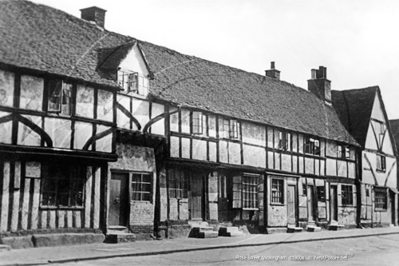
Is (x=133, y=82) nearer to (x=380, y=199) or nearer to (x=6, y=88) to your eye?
(x=6, y=88)

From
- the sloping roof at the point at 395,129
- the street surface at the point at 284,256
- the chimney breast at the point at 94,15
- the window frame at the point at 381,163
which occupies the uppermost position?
the chimney breast at the point at 94,15

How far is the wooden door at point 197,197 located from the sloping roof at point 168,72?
3.12 meters

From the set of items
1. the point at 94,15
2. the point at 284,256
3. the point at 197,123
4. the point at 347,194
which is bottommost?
the point at 284,256

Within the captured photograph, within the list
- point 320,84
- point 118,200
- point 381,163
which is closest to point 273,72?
point 320,84

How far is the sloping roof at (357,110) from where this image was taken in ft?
114

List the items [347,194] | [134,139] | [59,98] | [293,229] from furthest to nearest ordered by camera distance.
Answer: [347,194] → [293,229] → [134,139] → [59,98]

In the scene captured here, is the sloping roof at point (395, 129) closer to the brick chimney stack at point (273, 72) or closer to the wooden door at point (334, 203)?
the wooden door at point (334, 203)

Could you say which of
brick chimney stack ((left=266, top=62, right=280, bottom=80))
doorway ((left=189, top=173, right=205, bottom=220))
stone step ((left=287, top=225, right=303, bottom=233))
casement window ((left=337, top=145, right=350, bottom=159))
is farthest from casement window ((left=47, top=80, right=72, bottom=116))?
casement window ((left=337, top=145, right=350, bottom=159))

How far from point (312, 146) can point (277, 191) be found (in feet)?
14.6

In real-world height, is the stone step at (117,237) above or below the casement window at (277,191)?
below

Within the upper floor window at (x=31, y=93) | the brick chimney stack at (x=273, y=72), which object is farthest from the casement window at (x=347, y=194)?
the upper floor window at (x=31, y=93)

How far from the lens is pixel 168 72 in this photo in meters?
22.8

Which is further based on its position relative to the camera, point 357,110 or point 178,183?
point 357,110

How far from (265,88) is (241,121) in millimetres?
5737
